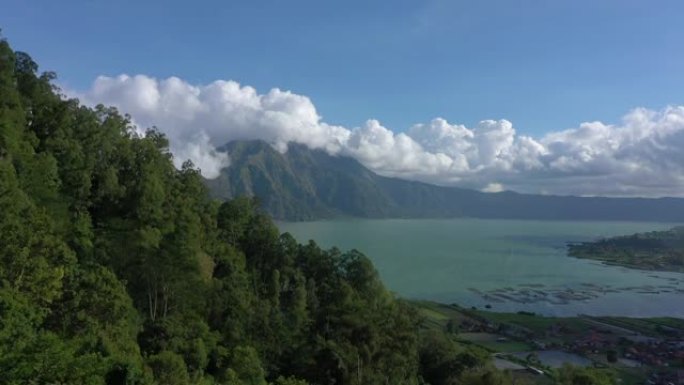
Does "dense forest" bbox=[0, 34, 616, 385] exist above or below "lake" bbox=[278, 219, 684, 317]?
above

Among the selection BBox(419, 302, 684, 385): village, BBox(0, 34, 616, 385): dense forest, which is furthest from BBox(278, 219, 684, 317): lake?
BBox(0, 34, 616, 385): dense forest

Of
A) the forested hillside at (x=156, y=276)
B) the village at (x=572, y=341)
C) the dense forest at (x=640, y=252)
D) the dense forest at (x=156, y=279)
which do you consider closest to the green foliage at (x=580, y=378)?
the dense forest at (x=156, y=279)

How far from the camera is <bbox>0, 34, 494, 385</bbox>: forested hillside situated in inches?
624

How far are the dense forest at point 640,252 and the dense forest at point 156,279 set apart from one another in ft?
422

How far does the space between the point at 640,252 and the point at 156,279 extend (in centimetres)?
16897

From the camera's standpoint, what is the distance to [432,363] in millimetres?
37688

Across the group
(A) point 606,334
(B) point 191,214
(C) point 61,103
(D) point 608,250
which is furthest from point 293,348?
(D) point 608,250

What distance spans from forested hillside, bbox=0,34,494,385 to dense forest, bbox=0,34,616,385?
0.21 feet

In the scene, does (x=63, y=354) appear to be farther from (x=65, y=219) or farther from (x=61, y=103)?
(x=61, y=103)

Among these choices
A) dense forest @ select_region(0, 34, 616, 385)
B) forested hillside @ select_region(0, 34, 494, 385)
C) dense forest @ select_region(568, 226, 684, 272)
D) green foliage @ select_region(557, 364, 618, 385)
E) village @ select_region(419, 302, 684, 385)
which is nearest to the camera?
dense forest @ select_region(0, 34, 616, 385)

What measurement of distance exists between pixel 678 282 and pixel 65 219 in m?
125

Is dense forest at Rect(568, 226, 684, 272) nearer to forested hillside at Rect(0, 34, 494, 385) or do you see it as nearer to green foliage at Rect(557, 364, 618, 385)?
green foliage at Rect(557, 364, 618, 385)

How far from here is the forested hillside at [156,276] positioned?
15.9 metres

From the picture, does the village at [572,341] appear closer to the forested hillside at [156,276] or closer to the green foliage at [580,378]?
the green foliage at [580,378]
